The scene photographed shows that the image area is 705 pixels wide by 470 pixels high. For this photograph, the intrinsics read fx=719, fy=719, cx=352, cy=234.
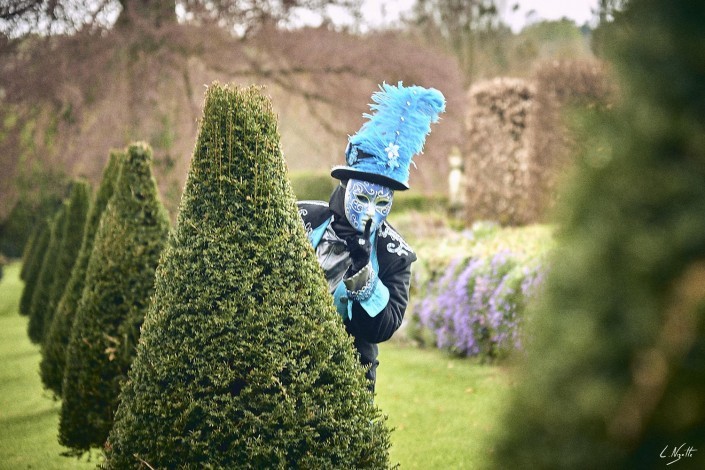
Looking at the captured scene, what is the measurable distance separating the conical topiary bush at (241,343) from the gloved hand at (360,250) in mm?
547

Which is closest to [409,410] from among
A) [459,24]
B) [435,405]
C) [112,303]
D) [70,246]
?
[435,405]

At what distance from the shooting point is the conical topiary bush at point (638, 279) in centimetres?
107

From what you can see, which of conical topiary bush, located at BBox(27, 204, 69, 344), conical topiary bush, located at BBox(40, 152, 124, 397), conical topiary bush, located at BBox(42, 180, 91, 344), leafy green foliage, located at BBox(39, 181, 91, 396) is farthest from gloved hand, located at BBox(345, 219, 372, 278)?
conical topiary bush, located at BBox(27, 204, 69, 344)

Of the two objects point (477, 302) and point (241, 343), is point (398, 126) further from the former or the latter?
point (477, 302)

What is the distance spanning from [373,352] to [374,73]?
14.3m

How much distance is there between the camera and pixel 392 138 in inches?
157

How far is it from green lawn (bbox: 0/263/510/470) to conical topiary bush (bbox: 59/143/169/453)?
1.05m

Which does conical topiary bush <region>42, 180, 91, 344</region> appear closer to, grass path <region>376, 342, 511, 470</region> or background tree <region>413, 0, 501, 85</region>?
grass path <region>376, 342, 511, 470</region>

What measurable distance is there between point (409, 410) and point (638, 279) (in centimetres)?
660

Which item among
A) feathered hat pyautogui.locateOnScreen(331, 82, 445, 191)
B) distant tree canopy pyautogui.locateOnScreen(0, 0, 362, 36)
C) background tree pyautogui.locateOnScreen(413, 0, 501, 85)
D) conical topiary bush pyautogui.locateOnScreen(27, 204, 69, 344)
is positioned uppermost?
background tree pyautogui.locateOnScreen(413, 0, 501, 85)

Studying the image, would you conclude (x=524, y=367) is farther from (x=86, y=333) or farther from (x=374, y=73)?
(x=374, y=73)

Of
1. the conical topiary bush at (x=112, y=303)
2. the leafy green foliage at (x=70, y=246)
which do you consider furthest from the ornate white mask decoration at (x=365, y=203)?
the leafy green foliage at (x=70, y=246)

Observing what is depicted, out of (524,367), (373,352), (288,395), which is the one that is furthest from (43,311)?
(524,367)

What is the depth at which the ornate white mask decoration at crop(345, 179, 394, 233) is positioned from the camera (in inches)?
153
